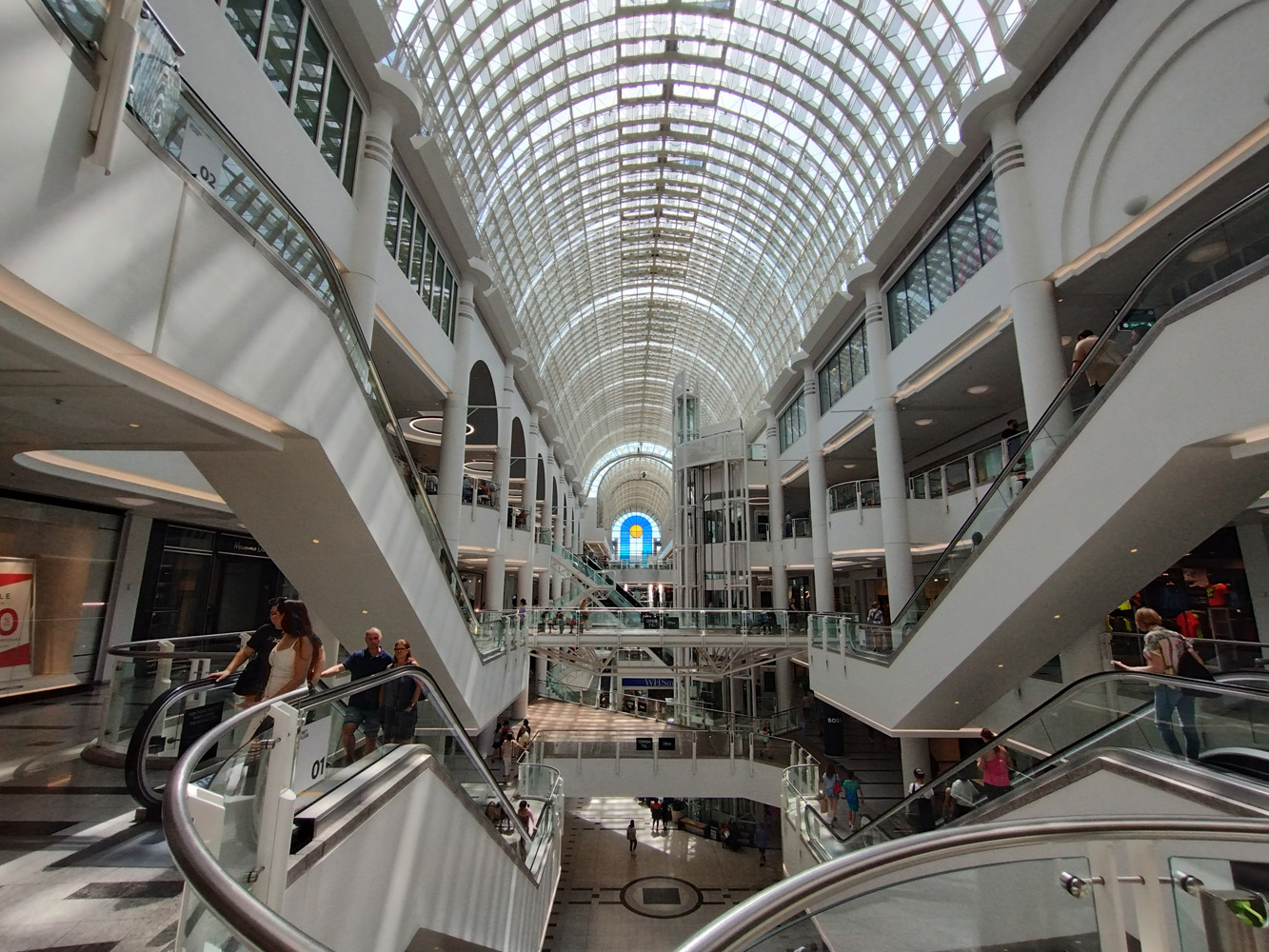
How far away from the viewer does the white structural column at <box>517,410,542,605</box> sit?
91.5 feet

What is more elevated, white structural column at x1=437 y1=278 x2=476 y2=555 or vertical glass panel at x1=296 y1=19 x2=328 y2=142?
vertical glass panel at x1=296 y1=19 x2=328 y2=142

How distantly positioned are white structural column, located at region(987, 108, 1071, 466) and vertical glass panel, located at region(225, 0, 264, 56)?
1272 centimetres

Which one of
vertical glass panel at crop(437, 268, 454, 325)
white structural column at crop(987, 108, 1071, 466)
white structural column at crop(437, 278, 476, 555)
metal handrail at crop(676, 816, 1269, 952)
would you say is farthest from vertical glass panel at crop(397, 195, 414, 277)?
metal handrail at crop(676, 816, 1269, 952)

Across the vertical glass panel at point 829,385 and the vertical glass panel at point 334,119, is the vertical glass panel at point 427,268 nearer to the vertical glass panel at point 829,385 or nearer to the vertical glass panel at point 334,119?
the vertical glass panel at point 334,119

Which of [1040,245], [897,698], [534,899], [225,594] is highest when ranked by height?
[1040,245]

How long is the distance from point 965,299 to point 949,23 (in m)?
6.21

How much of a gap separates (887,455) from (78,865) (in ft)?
58.9

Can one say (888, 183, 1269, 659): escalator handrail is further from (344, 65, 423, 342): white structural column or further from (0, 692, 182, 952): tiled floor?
(344, 65, 423, 342): white structural column

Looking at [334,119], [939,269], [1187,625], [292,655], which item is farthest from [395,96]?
[1187,625]

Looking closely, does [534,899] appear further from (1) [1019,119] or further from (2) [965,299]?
(1) [1019,119]

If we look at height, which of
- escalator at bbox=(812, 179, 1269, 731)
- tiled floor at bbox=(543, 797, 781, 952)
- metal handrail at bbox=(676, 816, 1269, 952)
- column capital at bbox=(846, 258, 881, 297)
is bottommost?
tiled floor at bbox=(543, 797, 781, 952)

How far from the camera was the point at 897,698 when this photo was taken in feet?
42.4

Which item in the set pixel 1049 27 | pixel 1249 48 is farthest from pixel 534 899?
pixel 1049 27

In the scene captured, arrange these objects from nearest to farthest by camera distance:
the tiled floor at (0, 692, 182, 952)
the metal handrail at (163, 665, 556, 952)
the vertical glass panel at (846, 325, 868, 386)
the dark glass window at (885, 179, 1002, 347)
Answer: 1. the metal handrail at (163, 665, 556, 952)
2. the tiled floor at (0, 692, 182, 952)
3. the dark glass window at (885, 179, 1002, 347)
4. the vertical glass panel at (846, 325, 868, 386)
